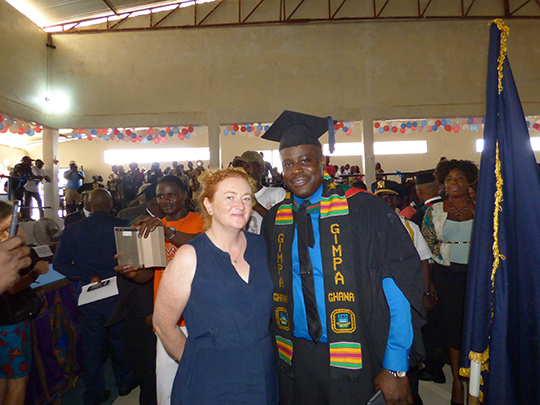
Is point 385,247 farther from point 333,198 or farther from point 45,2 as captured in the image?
point 45,2

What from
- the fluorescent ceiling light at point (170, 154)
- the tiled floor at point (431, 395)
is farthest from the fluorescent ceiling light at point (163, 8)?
the tiled floor at point (431, 395)

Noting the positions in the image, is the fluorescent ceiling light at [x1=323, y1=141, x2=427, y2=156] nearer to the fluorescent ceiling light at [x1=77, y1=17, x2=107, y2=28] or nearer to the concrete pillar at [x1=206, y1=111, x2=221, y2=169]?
the concrete pillar at [x1=206, y1=111, x2=221, y2=169]

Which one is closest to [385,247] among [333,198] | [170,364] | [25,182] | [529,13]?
[333,198]

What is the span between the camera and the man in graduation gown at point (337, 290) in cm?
155

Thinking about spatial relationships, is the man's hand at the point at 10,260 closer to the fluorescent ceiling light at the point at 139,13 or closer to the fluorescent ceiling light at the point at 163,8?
the fluorescent ceiling light at the point at 163,8

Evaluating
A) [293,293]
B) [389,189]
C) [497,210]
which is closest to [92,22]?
[389,189]

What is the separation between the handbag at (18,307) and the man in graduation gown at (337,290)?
1820 millimetres

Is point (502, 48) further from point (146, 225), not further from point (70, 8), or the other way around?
point (70, 8)

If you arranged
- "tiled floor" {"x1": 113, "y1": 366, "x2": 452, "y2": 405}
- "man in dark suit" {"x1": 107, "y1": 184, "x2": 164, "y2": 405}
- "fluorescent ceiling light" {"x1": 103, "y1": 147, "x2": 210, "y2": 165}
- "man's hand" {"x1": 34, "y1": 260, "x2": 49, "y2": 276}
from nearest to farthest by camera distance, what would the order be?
"man's hand" {"x1": 34, "y1": 260, "x2": 49, "y2": 276} < "man in dark suit" {"x1": 107, "y1": 184, "x2": 164, "y2": 405} < "tiled floor" {"x1": 113, "y1": 366, "x2": 452, "y2": 405} < "fluorescent ceiling light" {"x1": 103, "y1": 147, "x2": 210, "y2": 165}

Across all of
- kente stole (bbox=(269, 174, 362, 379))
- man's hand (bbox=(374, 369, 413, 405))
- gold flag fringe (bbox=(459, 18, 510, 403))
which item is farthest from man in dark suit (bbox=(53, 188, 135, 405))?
gold flag fringe (bbox=(459, 18, 510, 403))

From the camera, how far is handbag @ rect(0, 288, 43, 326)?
2.20m

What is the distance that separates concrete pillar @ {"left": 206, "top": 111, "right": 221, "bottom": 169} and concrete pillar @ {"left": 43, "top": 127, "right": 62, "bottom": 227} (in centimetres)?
471

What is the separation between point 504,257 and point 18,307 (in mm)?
2967

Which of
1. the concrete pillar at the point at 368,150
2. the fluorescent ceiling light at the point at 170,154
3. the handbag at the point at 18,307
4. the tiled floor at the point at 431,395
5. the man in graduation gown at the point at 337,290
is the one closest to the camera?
the man in graduation gown at the point at 337,290
